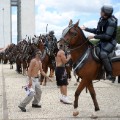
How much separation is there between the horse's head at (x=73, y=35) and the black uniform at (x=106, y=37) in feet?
1.56

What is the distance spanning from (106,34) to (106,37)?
0.23 feet

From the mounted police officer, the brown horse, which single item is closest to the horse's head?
the brown horse

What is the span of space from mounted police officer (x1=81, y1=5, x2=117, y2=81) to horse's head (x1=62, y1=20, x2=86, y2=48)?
0.30 m

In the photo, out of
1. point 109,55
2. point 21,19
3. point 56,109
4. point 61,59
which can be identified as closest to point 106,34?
point 109,55

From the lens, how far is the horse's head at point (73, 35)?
9.85m

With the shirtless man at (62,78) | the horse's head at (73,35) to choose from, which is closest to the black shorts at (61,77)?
the shirtless man at (62,78)

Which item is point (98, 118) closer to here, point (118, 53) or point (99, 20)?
point (118, 53)

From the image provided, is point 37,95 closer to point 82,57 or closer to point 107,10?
point 82,57

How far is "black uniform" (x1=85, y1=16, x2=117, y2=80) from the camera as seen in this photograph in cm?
956

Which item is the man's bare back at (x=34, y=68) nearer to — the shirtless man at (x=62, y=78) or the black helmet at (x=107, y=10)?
the shirtless man at (x=62, y=78)

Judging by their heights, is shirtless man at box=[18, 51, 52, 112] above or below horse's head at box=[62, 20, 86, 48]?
below

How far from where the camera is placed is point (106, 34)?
956cm

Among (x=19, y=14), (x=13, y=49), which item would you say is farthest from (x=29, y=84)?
(x=19, y=14)

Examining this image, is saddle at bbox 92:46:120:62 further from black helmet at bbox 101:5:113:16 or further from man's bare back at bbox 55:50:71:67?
man's bare back at bbox 55:50:71:67
